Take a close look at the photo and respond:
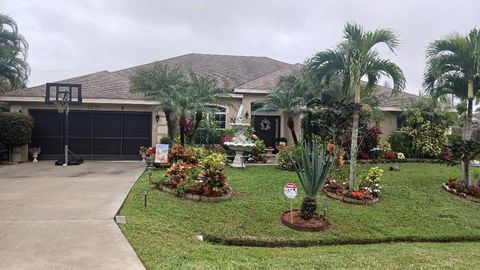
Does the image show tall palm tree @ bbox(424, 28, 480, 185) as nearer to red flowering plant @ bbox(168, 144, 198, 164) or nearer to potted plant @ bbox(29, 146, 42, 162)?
red flowering plant @ bbox(168, 144, 198, 164)

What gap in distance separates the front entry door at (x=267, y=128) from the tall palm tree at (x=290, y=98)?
107 inches

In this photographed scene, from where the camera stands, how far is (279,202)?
328 inches

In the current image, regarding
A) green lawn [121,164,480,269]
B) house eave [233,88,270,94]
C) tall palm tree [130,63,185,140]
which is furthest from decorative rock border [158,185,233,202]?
house eave [233,88,270,94]

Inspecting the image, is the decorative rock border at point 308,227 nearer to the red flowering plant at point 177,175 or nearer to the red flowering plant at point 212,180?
the red flowering plant at point 212,180

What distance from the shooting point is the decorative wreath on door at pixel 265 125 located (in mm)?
18109

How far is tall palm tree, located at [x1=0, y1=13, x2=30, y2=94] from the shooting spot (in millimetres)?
14602

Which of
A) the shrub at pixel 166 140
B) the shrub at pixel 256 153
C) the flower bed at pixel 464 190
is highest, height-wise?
the shrub at pixel 166 140

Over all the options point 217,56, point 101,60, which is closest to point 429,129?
point 217,56

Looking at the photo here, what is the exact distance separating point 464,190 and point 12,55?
17.0 metres

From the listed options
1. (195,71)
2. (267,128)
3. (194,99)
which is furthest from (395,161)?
(195,71)

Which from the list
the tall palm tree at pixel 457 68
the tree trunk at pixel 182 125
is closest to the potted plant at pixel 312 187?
the tall palm tree at pixel 457 68

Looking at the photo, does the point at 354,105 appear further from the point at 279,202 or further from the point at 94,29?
the point at 94,29

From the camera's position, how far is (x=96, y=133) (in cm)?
1655

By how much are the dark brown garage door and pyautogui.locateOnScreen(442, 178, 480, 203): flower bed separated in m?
12.3
